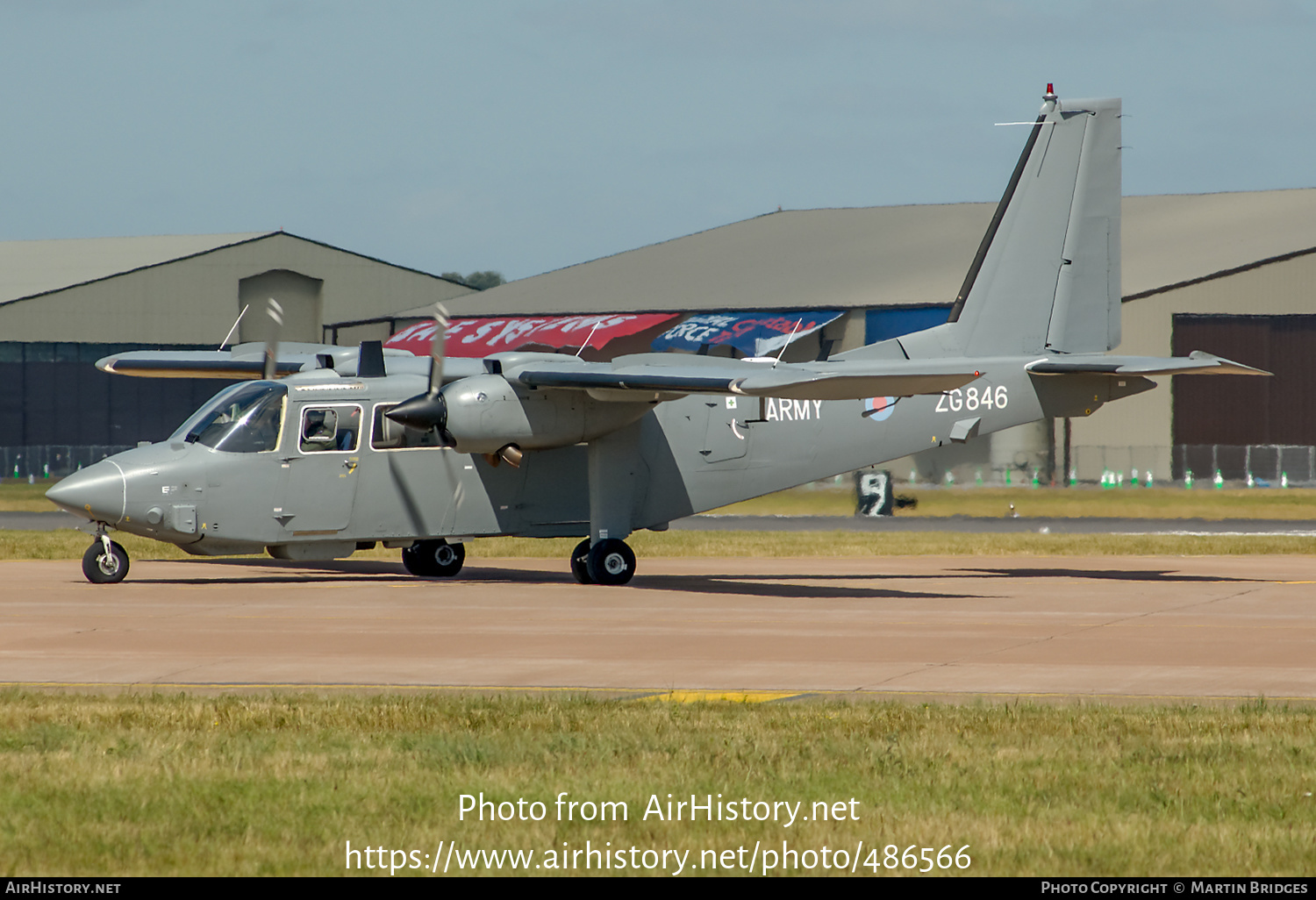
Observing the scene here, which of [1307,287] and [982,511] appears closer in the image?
[982,511]

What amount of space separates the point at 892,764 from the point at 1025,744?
1.33 metres

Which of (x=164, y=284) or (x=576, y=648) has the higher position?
(x=164, y=284)

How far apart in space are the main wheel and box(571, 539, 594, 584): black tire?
229 cm

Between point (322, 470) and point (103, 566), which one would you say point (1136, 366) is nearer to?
point (322, 470)

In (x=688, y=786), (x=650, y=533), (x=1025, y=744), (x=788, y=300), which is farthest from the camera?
(x=788, y=300)

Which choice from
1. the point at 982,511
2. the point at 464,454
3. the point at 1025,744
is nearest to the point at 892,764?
the point at 1025,744

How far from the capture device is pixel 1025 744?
A: 453 inches

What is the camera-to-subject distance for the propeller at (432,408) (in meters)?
23.3

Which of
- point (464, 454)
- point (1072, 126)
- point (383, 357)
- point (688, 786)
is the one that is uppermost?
point (1072, 126)

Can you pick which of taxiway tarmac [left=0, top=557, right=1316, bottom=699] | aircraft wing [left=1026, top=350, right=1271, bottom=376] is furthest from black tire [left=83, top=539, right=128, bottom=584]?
aircraft wing [left=1026, top=350, right=1271, bottom=376]

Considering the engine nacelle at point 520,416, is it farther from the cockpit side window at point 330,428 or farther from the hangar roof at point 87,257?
the hangar roof at point 87,257

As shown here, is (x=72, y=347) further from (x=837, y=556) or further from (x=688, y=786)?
(x=688, y=786)

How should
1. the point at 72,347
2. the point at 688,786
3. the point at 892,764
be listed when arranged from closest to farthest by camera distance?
the point at 688,786 → the point at 892,764 → the point at 72,347

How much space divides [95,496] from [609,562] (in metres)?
7.98
